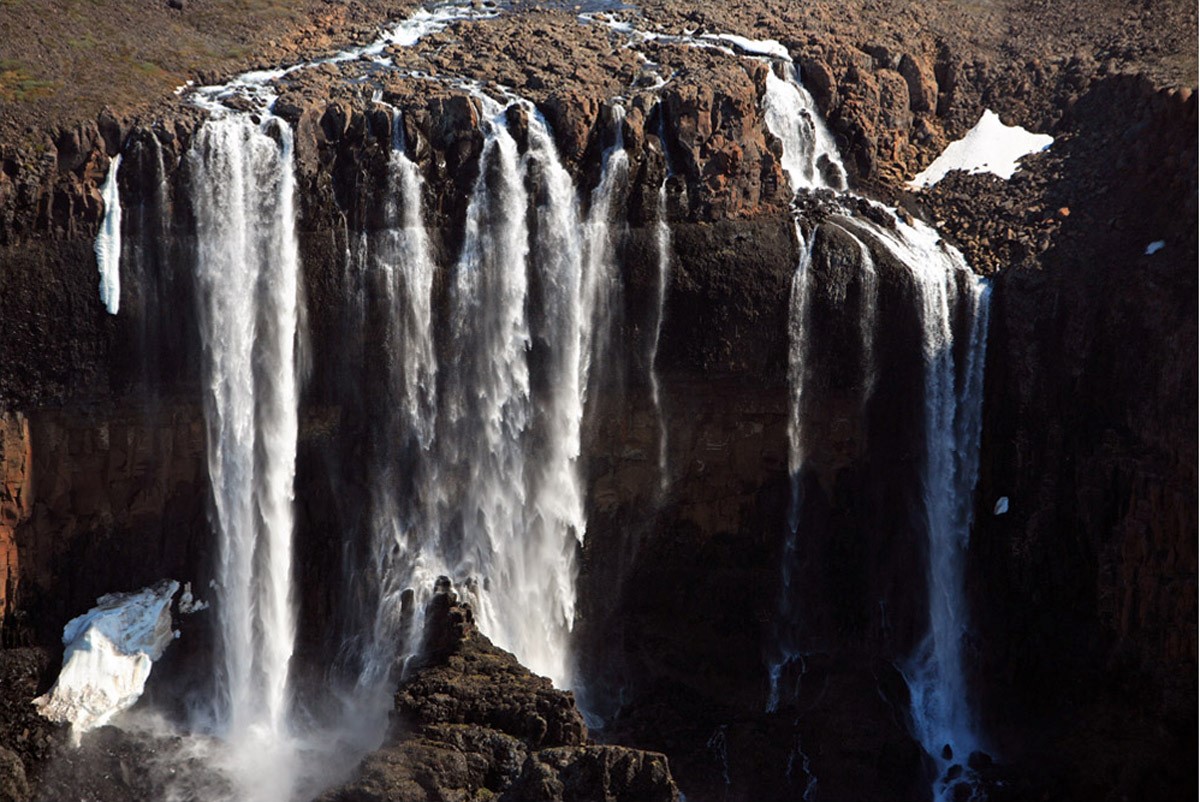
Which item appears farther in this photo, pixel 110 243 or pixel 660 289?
pixel 660 289

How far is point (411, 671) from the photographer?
42469 mm

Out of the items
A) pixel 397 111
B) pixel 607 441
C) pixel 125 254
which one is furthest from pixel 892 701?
pixel 125 254

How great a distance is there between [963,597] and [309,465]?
17947 millimetres

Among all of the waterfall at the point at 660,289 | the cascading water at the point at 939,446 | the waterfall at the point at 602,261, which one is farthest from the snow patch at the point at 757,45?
the waterfall at the point at 602,261

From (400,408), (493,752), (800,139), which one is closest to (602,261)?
(400,408)

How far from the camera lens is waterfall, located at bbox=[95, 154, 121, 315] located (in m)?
43.4

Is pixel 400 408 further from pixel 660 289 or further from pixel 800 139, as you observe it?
pixel 800 139

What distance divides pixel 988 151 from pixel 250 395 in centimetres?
2282

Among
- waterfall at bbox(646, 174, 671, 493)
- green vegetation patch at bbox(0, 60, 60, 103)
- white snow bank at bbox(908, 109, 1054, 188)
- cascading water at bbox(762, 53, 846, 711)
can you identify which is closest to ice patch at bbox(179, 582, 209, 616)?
waterfall at bbox(646, 174, 671, 493)

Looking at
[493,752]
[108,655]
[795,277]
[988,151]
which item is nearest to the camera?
[493,752]

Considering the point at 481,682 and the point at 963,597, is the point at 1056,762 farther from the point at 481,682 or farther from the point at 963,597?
the point at 481,682

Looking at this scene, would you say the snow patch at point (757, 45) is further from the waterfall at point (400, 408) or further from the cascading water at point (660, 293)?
the waterfall at point (400, 408)

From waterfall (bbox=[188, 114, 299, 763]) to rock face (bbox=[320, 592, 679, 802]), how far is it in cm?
559

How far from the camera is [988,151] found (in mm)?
50312
